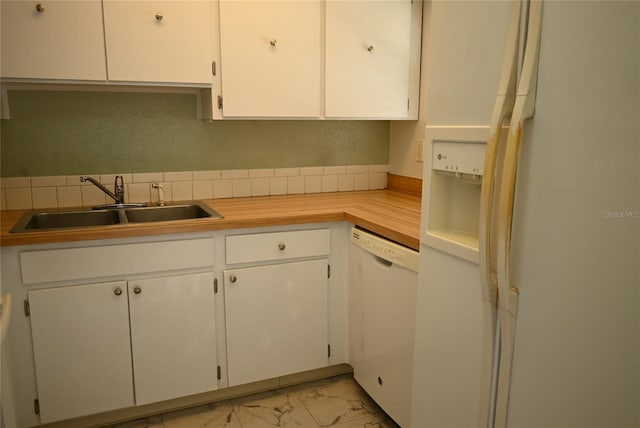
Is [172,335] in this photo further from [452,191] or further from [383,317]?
[452,191]

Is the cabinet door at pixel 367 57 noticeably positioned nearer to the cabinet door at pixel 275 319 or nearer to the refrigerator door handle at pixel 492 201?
the cabinet door at pixel 275 319

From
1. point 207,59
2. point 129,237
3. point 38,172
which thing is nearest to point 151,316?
point 129,237

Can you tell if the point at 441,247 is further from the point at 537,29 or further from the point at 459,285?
the point at 537,29

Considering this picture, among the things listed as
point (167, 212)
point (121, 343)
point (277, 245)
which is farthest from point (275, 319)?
point (167, 212)

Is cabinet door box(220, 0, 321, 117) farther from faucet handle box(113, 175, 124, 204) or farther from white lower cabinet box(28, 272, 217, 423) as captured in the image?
white lower cabinet box(28, 272, 217, 423)

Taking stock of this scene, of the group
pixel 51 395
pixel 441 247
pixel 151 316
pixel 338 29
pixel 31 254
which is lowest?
pixel 51 395

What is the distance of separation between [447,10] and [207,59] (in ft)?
4.03

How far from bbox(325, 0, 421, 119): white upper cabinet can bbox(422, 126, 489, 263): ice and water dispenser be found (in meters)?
1.16

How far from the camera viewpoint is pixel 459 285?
1406 millimetres

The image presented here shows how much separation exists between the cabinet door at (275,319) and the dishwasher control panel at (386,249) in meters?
0.23

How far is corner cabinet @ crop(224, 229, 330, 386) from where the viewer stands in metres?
2.20

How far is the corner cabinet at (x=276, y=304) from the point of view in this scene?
220 centimetres

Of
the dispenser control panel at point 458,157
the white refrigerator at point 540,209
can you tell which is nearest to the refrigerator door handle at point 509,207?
the white refrigerator at point 540,209

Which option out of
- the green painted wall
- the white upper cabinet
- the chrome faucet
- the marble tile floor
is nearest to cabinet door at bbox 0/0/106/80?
the green painted wall
